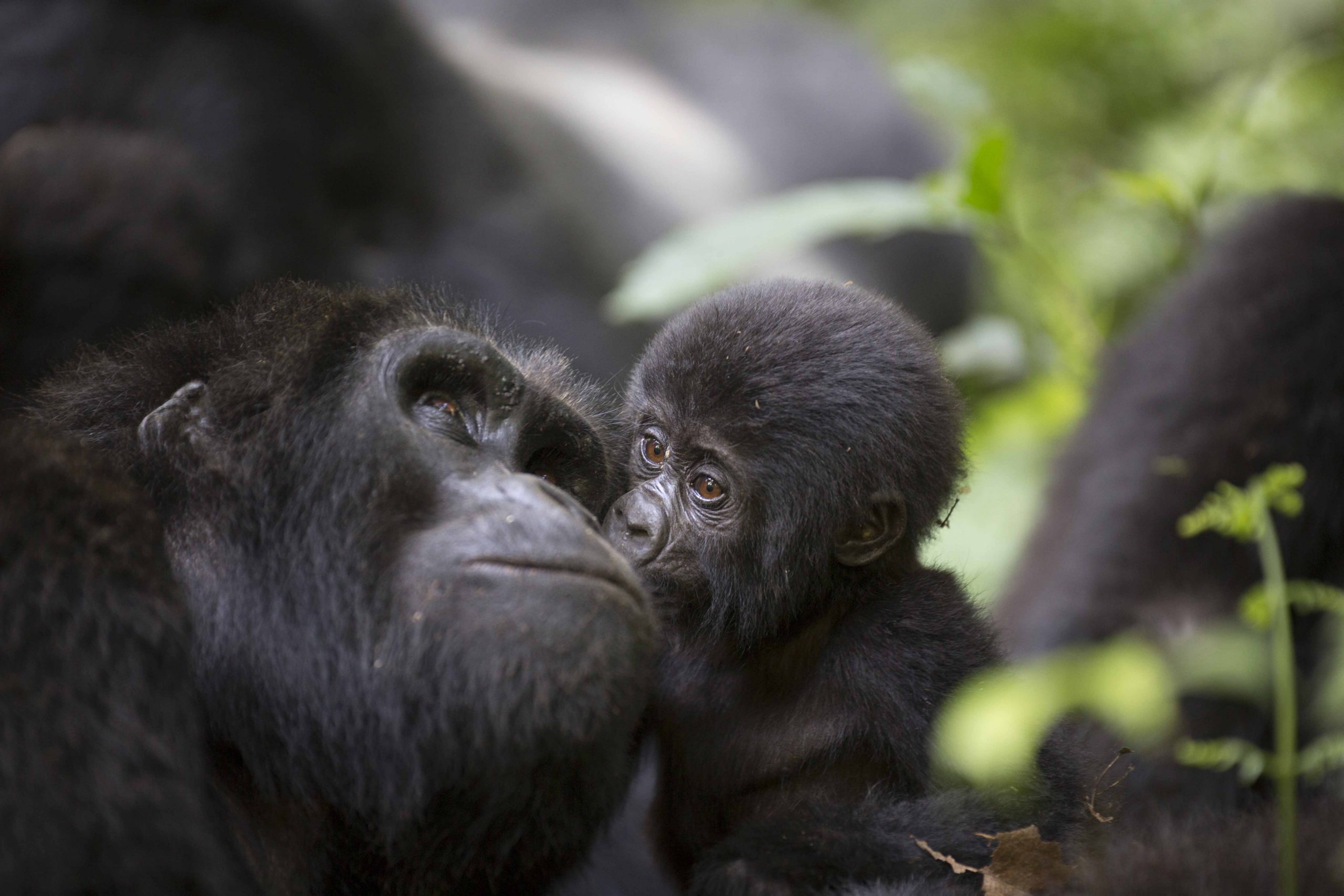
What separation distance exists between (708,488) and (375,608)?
0.65 meters

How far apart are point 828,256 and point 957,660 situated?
356cm

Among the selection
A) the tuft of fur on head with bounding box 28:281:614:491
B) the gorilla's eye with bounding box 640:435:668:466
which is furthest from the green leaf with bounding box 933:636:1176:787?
the tuft of fur on head with bounding box 28:281:614:491

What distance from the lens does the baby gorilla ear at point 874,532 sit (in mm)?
2006

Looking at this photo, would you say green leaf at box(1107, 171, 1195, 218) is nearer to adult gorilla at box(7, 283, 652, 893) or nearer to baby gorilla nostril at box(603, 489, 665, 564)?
baby gorilla nostril at box(603, 489, 665, 564)

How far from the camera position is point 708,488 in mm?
2037

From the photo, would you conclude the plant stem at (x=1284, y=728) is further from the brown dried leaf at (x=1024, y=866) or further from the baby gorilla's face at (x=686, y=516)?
the baby gorilla's face at (x=686, y=516)

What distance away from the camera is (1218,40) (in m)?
5.67

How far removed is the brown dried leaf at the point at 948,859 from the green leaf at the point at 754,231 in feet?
5.86

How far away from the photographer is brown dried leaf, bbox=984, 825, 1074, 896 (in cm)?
168

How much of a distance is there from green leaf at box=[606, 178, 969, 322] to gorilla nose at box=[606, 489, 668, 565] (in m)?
1.26

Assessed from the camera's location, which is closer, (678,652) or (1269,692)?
(678,652)

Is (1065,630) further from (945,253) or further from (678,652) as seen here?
(945,253)

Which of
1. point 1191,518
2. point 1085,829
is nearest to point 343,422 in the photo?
point 1191,518

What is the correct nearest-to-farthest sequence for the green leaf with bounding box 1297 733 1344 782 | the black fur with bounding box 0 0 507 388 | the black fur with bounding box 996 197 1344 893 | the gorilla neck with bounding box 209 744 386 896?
the green leaf with bounding box 1297 733 1344 782, the gorilla neck with bounding box 209 744 386 896, the black fur with bounding box 996 197 1344 893, the black fur with bounding box 0 0 507 388
